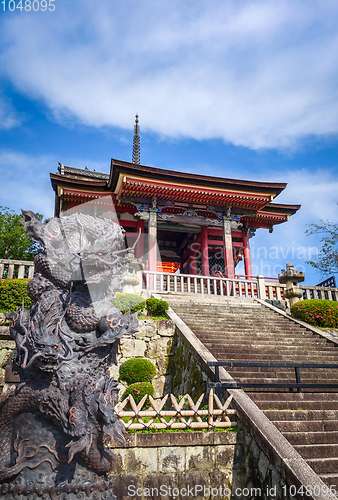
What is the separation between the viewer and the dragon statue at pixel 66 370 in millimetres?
2668

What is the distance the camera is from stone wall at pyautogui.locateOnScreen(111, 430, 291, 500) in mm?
4133

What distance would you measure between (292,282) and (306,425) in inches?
303

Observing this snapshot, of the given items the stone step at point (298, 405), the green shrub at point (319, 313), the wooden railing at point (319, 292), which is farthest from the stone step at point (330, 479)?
the wooden railing at point (319, 292)

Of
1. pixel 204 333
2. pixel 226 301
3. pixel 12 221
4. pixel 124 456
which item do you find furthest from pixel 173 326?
pixel 12 221

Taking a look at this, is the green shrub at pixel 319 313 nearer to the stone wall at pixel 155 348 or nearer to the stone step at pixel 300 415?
the stone wall at pixel 155 348

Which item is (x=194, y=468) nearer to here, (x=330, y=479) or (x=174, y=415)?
(x=174, y=415)

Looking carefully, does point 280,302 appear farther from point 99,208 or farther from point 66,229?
point 66,229

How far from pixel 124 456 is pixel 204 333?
4471 millimetres

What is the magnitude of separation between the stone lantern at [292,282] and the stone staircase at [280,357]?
1079 millimetres

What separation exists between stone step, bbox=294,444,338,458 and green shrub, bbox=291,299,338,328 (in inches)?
237

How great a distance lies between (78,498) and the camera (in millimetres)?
2664

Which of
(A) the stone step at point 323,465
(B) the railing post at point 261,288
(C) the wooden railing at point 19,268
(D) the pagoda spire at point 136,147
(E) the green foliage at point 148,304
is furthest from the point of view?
(D) the pagoda spire at point 136,147

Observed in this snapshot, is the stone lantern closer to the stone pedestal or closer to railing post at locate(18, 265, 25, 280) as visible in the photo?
the stone pedestal

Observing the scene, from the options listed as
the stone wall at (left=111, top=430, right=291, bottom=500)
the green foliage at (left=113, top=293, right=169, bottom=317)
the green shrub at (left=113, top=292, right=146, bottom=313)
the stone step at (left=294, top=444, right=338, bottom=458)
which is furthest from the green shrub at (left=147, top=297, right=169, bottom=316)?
the stone step at (left=294, top=444, right=338, bottom=458)
